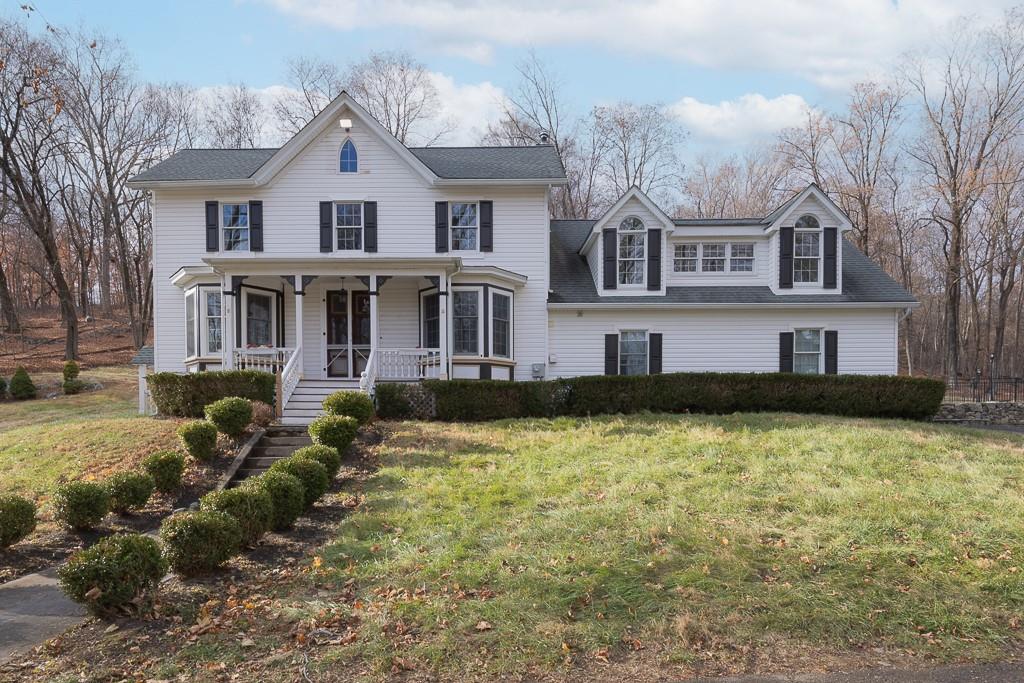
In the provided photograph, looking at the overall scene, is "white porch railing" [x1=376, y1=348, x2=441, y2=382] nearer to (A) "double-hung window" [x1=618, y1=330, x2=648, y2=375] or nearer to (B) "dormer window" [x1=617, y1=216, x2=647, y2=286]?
(A) "double-hung window" [x1=618, y1=330, x2=648, y2=375]

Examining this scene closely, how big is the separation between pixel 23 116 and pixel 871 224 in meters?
42.6

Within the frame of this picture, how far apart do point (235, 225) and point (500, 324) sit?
808 centimetres

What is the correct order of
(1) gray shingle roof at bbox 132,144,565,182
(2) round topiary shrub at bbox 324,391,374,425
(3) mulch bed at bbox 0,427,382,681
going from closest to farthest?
(3) mulch bed at bbox 0,427,382,681 → (2) round topiary shrub at bbox 324,391,374,425 → (1) gray shingle roof at bbox 132,144,565,182

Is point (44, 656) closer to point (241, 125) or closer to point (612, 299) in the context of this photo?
point (612, 299)

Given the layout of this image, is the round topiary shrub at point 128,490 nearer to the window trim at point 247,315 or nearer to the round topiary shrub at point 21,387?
the window trim at point 247,315

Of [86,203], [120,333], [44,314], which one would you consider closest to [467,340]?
[120,333]

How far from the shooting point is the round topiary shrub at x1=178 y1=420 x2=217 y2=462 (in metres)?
11.5

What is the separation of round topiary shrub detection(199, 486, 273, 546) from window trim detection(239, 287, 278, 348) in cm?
999

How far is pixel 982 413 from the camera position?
18.3 meters

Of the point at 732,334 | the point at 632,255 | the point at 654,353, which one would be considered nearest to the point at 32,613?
the point at 654,353

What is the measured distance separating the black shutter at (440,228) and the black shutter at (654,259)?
5.88m

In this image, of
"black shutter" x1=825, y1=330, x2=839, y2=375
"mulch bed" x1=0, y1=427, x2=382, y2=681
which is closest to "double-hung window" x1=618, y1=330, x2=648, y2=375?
"black shutter" x1=825, y1=330, x2=839, y2=375

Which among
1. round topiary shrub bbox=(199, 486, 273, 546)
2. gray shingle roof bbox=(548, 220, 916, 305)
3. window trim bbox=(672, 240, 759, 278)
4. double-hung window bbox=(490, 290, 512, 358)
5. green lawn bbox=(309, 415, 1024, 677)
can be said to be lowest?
green lawn bbox=(309, 415, 1024, 677)

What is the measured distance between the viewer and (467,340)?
1764 centimetres
